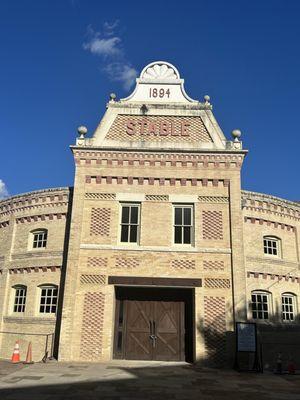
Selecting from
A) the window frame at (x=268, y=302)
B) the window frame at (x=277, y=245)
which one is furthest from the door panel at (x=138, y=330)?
the window frame at (x=277, y=245)

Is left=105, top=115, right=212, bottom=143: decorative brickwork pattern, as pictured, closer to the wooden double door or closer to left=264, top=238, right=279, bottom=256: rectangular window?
left=264, top=238, right=279, bottom=256: rectangular window

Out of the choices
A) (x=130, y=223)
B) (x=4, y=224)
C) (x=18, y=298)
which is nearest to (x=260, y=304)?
(x=130, y=223)

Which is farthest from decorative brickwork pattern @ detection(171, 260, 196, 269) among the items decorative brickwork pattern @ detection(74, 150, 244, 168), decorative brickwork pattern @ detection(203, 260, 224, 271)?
decorative brickwork pattern @ detection(74, 150, 244, 168)

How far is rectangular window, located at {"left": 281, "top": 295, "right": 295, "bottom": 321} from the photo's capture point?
61.1 ft

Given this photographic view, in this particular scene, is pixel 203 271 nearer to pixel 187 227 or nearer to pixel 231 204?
pixel 187 227

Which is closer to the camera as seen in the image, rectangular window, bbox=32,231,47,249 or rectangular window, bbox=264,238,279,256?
rectangular window, bbox=264,238,279,256

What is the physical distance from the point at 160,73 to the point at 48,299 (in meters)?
11.6

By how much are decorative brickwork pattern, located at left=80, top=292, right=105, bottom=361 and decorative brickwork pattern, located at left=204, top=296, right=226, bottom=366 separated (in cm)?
401

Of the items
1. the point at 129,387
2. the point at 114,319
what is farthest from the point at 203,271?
the point at 129,387

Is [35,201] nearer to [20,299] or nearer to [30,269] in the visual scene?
[30,269]

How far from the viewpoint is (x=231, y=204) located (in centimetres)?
1677

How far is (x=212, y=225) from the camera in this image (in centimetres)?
1656

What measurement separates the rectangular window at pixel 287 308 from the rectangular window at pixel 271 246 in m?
2.09

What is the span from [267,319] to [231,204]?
5.66 m
